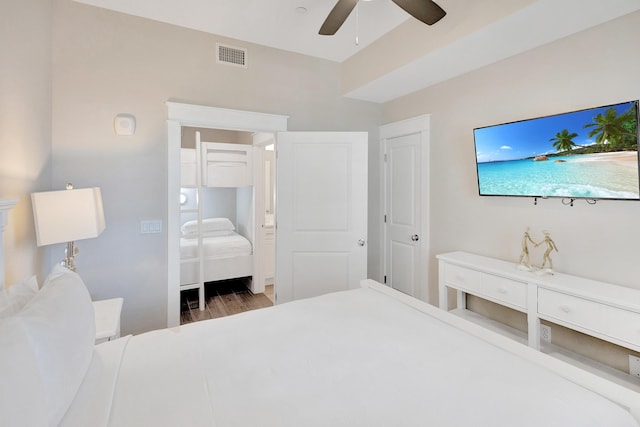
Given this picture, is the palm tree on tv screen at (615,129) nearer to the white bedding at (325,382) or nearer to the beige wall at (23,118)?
the white bedding at (325,382)

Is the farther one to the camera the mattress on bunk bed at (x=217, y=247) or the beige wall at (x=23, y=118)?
the mattress on bunk bed at (x=217, y=247)

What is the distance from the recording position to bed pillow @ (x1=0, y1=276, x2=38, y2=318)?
104 cm

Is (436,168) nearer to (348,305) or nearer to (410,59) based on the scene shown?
(410,59)

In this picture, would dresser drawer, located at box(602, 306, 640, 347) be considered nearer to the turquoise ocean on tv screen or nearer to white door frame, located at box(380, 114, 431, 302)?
the turquoise ocean on tv screen

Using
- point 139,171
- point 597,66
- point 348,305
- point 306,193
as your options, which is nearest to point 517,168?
point 597,66

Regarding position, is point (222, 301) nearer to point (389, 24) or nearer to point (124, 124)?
point (124, 124)

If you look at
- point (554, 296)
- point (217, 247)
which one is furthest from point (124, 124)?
point (554, 296)

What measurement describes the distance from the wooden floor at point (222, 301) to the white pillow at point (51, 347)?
2.39 metres

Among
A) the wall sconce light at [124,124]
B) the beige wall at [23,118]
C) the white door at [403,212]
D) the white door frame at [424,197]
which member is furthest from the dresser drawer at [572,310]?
the wall sconce light at [124,124]

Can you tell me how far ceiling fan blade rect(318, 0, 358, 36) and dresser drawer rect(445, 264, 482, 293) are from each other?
199 centimetres

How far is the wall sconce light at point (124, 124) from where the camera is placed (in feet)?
8.04

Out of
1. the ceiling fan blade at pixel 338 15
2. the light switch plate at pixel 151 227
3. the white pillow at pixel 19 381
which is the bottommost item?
the white pillow at pixel 19 381

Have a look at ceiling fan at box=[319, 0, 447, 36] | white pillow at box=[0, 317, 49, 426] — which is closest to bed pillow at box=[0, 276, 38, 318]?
white pillow at box=[0, 317, 49, 426]

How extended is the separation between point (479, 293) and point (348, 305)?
1.13m
